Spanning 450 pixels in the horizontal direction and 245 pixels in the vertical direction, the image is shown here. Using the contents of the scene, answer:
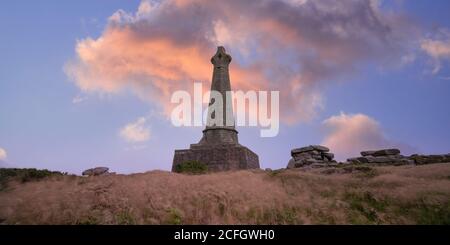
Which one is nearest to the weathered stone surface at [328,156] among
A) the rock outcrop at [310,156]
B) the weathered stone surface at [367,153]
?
the rock outcrop at [310,156]

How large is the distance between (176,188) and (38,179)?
937 cm

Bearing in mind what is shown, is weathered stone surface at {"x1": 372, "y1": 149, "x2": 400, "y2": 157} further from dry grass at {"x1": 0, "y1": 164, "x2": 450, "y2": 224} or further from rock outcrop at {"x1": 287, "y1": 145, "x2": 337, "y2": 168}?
dry grass at {"x1": 0, "y1": 164, "x2": 450, "y2": 224}

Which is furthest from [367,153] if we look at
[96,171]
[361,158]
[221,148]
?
[96,171]

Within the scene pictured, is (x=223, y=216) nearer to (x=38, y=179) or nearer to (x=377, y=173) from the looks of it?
(x=377, y=173)

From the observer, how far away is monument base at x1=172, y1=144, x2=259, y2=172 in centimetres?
2284

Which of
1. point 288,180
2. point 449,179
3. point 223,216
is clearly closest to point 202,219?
point 223,216

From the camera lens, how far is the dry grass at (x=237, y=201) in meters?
10.9

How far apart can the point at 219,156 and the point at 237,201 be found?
11048mm

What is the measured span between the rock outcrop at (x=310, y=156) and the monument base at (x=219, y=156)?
3.18 meters

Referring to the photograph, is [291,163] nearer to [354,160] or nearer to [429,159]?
[354,160]

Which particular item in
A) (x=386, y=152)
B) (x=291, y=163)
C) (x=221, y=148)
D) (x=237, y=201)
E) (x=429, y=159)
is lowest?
(x=237, y=201)

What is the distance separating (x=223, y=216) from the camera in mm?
11258

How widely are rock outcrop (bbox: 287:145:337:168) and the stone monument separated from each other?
3.33m

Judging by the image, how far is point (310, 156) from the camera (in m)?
21.4
